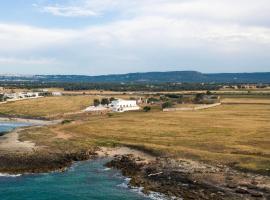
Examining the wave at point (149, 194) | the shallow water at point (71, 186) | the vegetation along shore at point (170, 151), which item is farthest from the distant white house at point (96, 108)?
the wave at point (149, 194)

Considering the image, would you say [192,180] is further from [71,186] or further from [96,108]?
[96,108]

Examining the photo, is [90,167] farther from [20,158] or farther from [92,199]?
[92,199]

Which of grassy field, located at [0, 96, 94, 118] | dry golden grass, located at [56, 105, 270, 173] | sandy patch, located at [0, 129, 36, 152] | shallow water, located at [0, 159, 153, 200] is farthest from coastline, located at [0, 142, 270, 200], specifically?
grassy field, located at [0, 96, 94, 118]

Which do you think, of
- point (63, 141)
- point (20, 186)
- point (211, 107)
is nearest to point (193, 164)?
point (20, 186)

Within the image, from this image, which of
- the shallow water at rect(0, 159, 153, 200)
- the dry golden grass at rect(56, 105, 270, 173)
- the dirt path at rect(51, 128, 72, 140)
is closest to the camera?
the shallow water at rect(0, 159, 153, 200)

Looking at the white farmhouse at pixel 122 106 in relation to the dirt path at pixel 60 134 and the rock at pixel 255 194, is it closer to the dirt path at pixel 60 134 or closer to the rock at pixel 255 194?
the dirt path at pixel 60 134

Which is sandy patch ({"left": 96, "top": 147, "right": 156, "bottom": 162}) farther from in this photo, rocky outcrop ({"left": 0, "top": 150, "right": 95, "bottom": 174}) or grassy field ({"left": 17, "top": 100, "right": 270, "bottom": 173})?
rocky outcrop ({"left": 0, "top": 150, "right": 95, "bottom": 174})

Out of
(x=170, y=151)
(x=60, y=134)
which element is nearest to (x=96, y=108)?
Result: (x=60, y=134)
